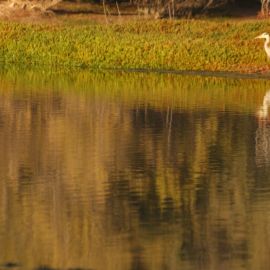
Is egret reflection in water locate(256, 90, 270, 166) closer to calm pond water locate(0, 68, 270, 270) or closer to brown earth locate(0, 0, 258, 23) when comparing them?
calm pond water locate(0, 68, 270, 270)

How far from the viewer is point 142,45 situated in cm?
3881

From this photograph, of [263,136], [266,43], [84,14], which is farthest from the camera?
[84,14]

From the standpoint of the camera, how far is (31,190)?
57.5 feet

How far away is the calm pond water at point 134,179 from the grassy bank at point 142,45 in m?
6.27

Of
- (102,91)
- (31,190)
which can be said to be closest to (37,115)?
(102,91)

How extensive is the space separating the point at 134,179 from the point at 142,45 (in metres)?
20.5

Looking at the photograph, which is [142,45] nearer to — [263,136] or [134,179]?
[263,136]

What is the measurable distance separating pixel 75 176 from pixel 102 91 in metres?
12.6

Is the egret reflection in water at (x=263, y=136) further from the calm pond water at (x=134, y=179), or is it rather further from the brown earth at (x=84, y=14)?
the brown earth at (x=84, y=14)

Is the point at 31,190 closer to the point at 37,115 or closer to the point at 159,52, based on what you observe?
the point at 37,115

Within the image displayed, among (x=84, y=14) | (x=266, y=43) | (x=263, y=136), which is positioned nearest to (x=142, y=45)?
(x=266, y=43)

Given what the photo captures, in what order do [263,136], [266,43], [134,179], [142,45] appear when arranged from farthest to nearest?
1. [142,45]
2. [266,43]
3. [263,136]
4. [134,179]

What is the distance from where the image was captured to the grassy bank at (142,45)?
1479 inches

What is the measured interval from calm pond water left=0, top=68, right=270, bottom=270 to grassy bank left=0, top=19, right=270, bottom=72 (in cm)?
627
